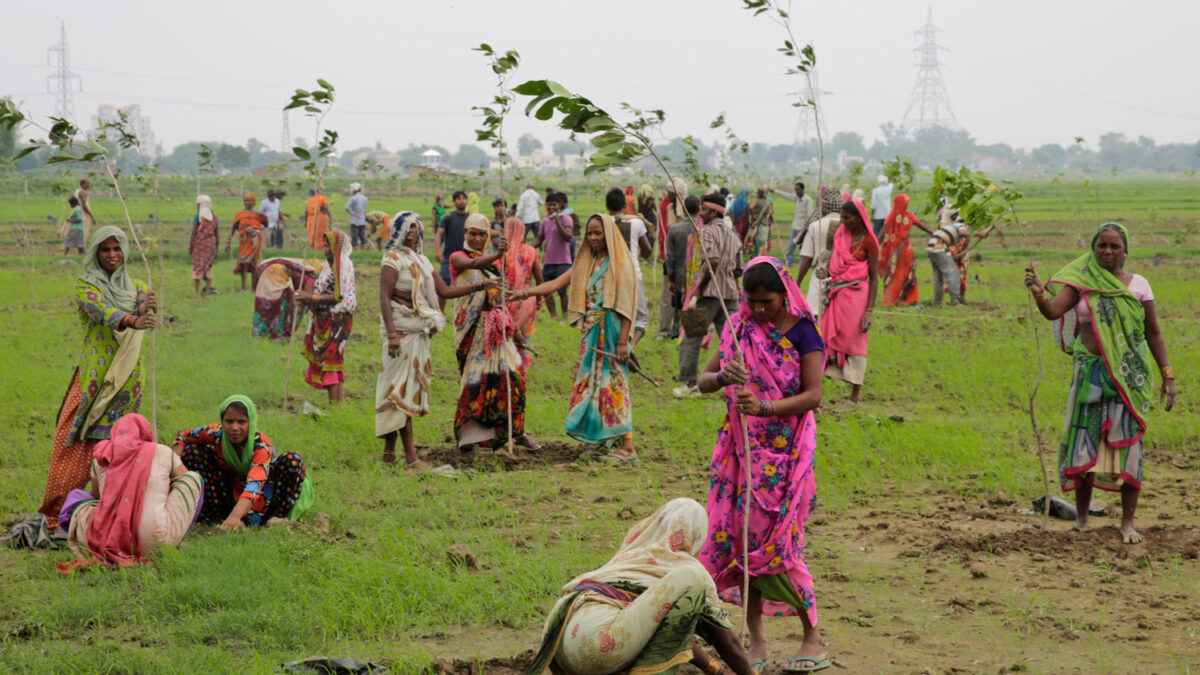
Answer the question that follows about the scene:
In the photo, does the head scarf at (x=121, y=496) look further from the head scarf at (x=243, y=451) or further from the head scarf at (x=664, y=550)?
the head scarf at (x=664, y=550)

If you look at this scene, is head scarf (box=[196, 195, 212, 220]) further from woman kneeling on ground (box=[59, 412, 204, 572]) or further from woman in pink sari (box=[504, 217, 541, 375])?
woman kneeling on ground (box=[59, 412, 204, 572])

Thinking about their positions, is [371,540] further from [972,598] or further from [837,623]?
[972,598]

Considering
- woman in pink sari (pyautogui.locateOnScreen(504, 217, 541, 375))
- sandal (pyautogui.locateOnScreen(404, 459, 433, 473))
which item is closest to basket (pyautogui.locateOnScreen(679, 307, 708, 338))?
woman in pink sari (pyautogui.locateOnScreen(504, 217, 541, 375))

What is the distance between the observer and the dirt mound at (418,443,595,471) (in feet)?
24.8

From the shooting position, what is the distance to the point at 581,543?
225 inches

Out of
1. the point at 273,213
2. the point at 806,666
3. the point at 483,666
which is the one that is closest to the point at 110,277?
the point at 483,666

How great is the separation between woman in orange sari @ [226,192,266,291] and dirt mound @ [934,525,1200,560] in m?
12.7

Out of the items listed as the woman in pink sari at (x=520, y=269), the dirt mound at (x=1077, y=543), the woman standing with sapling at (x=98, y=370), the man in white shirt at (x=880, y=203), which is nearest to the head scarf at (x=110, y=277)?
the woman standing with sapling at (x=98, y=370)

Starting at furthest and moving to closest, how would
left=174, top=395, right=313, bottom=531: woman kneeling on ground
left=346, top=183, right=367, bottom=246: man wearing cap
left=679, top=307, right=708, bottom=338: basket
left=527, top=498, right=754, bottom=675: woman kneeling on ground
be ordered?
left=346, top=183, right=367, bottom=246: man wearing cap, left=679, top=307, right=708, bottom=338: basket, left=174, top=395, right=313, bottom=531: woman kneeling on ground, left=527, top=498, right=754, bottom=675: woman kneeling on ground

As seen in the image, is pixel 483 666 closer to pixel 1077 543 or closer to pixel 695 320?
pixel 1077 543

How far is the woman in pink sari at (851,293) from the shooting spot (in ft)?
28.7

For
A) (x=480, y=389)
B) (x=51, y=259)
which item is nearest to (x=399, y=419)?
(x=480, y=389)

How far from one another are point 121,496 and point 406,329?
2.49 meters

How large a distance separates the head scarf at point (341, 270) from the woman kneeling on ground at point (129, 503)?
3953 mm
